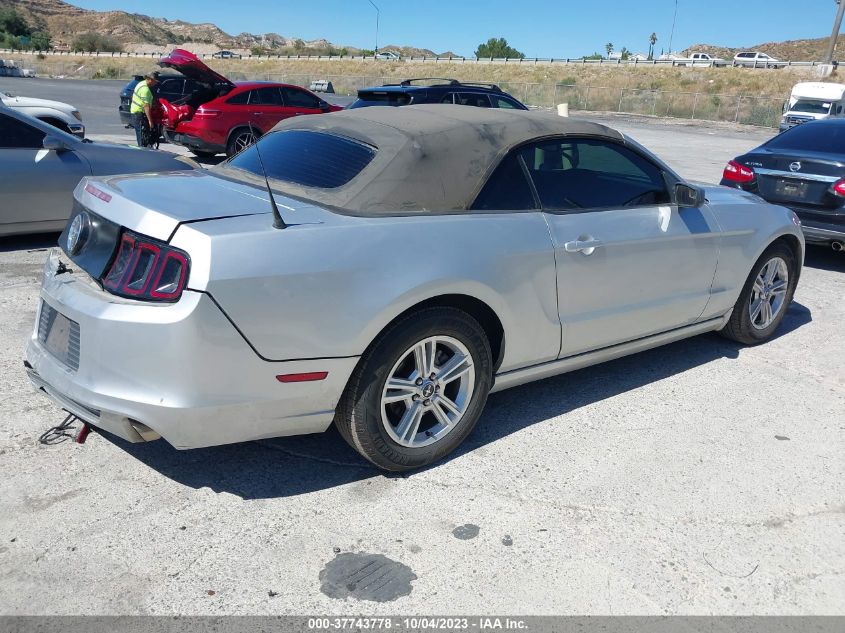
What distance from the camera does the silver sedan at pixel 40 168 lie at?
22.5ft

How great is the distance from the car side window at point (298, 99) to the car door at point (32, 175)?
8.57 meters

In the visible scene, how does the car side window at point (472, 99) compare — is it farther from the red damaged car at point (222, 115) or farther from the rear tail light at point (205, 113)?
the rear tail light at point (205, 113)

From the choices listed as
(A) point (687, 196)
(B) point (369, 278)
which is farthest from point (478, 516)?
(A) point (687, 196)

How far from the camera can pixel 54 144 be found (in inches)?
271

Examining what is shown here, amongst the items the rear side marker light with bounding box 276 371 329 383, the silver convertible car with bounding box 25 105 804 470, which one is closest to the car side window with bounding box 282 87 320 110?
the silver convertible car with bounding box 25 105 804 470

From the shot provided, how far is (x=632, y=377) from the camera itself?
4812 mm

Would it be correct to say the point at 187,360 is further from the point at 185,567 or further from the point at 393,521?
the point at 393,521

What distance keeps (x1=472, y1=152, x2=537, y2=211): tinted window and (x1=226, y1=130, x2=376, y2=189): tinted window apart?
1.92 feet

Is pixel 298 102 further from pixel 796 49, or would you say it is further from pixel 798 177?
pixel 796 49

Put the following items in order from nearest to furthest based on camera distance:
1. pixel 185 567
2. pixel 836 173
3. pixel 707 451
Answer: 1. pixel 185 567
2. pixel 707 451
3. pixel 836 173

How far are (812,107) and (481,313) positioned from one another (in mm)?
32923

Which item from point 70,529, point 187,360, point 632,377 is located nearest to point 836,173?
point 632,377

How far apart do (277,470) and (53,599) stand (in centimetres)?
112

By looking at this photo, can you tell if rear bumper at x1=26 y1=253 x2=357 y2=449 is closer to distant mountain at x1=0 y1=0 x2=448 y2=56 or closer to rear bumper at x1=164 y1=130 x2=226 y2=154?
rear bumper at x1=164 y1=130 x2=226 y2=154
